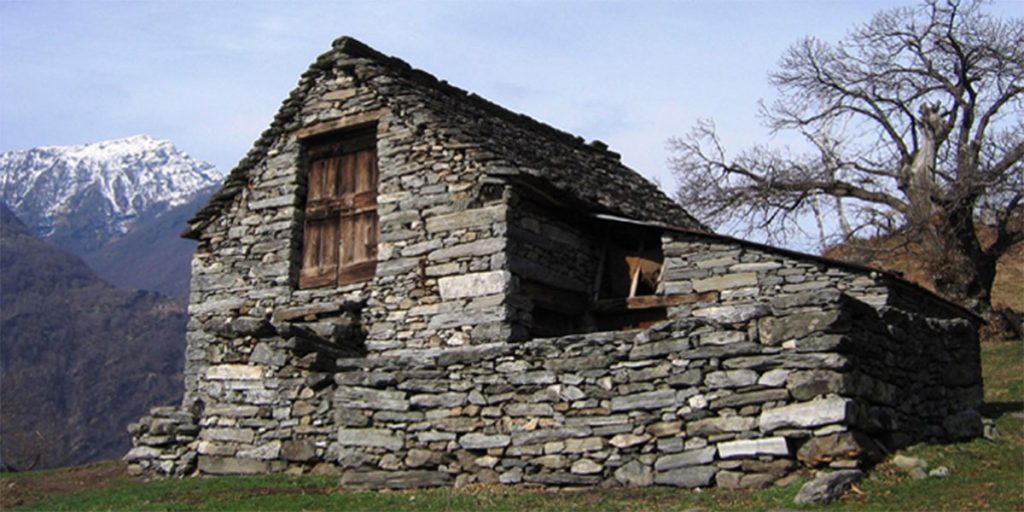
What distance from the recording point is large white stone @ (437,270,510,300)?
1472 centimetres

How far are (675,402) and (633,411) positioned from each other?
47cm

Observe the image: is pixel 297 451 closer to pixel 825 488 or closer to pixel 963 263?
pixel 825 488

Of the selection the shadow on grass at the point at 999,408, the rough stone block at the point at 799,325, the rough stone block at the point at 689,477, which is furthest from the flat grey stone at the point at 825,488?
the shadow on grass at the point at 999,408

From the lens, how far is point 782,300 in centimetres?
1066

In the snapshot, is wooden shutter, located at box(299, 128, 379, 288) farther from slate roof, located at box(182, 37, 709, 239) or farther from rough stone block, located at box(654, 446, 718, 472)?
rough stone block, located at box(654, 446, 718, 472)

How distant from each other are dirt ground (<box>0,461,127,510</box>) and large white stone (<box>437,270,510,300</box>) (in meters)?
5.45

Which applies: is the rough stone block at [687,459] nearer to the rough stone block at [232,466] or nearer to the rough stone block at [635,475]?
the rough stone block at [635,475]

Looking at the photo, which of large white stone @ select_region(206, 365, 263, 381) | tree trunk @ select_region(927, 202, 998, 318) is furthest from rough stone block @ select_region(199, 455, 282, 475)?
tree trunk @ select_region(927, 202, 998, 318)

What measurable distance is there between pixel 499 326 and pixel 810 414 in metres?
5.45

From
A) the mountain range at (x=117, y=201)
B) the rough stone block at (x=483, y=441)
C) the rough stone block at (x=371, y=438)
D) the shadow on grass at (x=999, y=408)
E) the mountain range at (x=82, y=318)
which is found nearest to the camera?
the rough stone block at (x=483, y=441)

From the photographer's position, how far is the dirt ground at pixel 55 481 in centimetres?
1390

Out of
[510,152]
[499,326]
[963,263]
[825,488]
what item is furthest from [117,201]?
[825,488]

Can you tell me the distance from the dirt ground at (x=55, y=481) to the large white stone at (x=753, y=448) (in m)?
8.89

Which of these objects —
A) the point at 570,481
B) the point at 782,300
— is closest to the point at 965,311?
the point at 782,300
